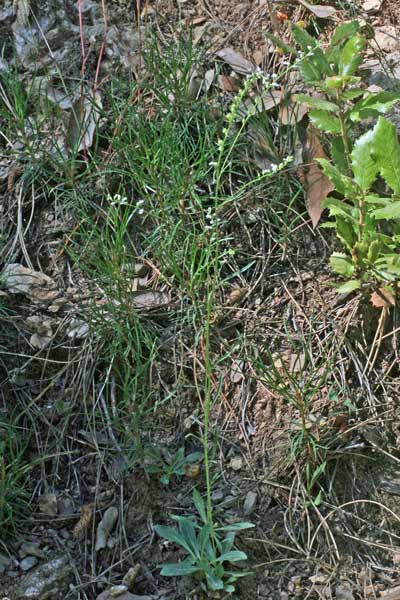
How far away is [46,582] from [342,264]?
4.23 ft

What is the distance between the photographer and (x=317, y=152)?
2.82 metres

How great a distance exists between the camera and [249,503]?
237 cm

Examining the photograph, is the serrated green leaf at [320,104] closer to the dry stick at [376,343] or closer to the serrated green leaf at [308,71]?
the serrated green leaf at [308,71]

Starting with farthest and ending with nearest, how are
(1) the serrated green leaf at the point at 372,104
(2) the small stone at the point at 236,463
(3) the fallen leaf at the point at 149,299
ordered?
(3) the fallen leaf at the point at 149,299 → (1) the serrated green leaf at the point at 372,104 → (2) the small stone at the point at 236,463

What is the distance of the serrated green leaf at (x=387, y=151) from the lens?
2416 mm

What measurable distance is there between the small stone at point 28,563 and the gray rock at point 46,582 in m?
0.02

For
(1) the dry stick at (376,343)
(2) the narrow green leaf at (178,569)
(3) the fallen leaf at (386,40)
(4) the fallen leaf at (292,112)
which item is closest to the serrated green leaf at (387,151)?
(1) the dry stick at (376,343)

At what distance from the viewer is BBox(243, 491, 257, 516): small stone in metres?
2.36

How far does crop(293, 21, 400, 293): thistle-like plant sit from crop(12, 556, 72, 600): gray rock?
1.16 metres

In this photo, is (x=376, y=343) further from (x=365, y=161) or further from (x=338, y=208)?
(x=365, y=161)

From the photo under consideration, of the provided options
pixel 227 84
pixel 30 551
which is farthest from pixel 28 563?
pixel 227 84

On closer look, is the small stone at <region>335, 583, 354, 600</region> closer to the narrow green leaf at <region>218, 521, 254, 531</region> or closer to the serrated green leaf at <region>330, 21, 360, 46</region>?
the narrow green leaf at <region>218, 521, 254, 531</region>

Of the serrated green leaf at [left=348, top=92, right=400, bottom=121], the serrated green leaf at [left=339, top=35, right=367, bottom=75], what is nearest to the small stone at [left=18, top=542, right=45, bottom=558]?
the serrated green leaf at [left=348, top=92, right=400, bottom=121]

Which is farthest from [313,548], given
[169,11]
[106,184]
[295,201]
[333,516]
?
[169,11]
